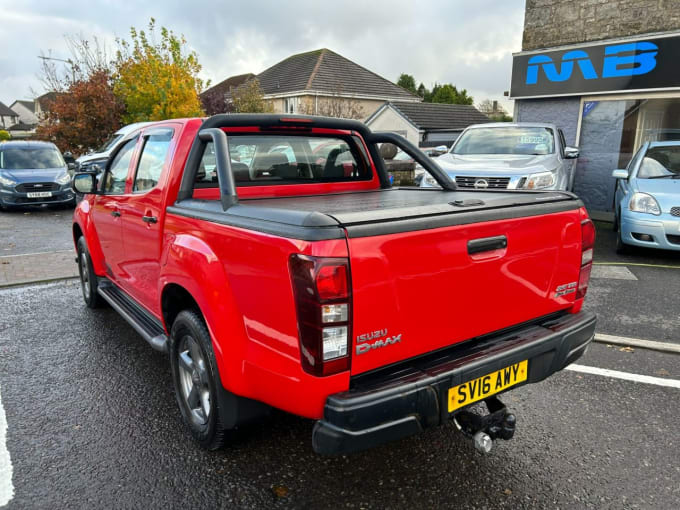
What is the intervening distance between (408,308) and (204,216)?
1207 millimetres

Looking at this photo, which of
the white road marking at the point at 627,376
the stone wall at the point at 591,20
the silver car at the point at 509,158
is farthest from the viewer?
the stone wall at the point at 591,20

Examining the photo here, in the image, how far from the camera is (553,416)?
10.5 ft

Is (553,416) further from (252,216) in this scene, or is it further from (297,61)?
(297,61)

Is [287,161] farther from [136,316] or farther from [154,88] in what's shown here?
[154,88]

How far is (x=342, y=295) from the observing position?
1947 mm

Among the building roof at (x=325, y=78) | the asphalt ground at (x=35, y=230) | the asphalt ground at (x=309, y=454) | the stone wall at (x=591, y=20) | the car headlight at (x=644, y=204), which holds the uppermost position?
the building roof at (x=325, y=78)

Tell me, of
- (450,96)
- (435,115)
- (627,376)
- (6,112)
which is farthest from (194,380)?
(6,112)

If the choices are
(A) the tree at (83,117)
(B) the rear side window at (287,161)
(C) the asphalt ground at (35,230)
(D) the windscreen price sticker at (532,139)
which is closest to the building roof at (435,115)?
(A) the tree at (83,117)

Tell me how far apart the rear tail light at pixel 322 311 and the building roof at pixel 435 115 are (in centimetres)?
3192

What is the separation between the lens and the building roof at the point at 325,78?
37.6 m

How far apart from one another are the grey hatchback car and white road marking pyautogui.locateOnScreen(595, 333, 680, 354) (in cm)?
1319

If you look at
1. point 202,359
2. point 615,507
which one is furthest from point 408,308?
point 615,507

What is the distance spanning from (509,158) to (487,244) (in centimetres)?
679

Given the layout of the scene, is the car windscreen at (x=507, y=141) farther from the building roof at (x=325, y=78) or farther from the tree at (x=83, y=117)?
the building roof at (x=325, y=78)
